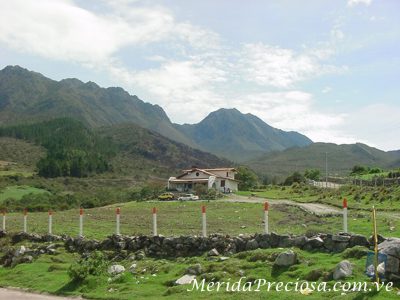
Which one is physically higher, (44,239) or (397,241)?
(397,241)

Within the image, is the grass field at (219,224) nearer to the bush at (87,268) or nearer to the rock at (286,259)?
the rock at (286,259)

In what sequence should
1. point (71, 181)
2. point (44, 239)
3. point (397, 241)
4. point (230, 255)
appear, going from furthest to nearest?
point (71, 181)
point (44, 239)
point (230, 255)
point (397, 241)

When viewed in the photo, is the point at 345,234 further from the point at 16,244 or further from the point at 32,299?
the point at 16,244

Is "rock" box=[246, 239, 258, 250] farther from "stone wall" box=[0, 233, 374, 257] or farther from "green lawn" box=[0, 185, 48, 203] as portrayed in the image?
"green lawn" box=[0, 185, 48, 203]

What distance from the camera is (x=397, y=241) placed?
1188 centimetres

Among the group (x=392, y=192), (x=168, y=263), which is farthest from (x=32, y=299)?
(x=392, y=192)

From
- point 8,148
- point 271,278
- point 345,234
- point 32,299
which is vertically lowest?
point 32,299

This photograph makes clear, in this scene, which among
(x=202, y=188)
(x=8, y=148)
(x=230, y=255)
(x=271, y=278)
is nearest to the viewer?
(x=271, y=278)

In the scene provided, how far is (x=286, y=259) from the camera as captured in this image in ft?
45.2

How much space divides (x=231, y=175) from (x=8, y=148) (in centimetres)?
11964

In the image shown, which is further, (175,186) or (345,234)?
Answer: (175,186)

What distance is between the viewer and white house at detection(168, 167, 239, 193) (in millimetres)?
97500

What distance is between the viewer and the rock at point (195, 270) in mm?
14883

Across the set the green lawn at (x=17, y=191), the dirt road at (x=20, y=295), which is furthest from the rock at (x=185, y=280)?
the green lawn at (x=17, y=191)
